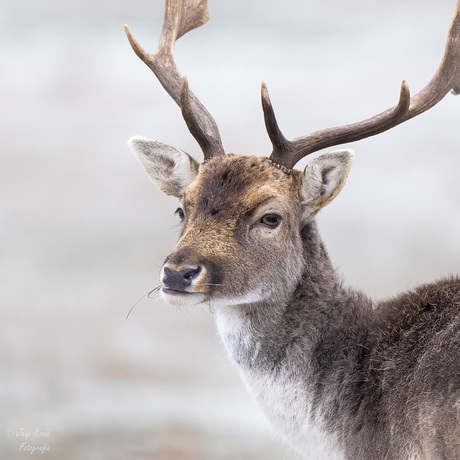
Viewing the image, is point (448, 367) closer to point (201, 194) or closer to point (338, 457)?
point (338, 457)

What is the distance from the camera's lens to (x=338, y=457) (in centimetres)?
659

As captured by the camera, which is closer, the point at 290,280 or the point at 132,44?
the point at 290,280

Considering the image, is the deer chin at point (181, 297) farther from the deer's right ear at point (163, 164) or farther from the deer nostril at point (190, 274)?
the deer's right ear at point (163, 164)

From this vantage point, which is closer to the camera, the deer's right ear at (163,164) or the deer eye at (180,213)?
the deer eye at (180,213)

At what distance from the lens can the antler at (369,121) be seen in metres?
7.25

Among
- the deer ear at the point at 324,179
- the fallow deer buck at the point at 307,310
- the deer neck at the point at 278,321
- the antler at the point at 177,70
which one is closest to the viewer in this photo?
the fallow deer buck at the point at 307,310

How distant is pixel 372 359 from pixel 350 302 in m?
0.75

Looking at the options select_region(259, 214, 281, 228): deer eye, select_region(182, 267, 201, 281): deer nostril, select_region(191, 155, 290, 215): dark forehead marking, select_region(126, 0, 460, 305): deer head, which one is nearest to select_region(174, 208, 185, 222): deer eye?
select_region(126, 0, 460, 305): deer head

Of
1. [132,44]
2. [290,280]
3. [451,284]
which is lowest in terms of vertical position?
[451,284]

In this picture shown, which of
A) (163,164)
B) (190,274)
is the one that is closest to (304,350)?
(190,274)

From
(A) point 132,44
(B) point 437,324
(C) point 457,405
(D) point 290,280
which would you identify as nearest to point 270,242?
(D) point 290,280

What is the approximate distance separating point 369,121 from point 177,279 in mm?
2550

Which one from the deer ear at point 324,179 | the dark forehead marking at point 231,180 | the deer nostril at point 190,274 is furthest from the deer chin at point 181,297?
the deer ear at point 324,179

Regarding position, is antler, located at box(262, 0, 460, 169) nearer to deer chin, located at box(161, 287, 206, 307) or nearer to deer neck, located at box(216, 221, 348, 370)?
deer neck, located at box(216, 221, 348, 370)
